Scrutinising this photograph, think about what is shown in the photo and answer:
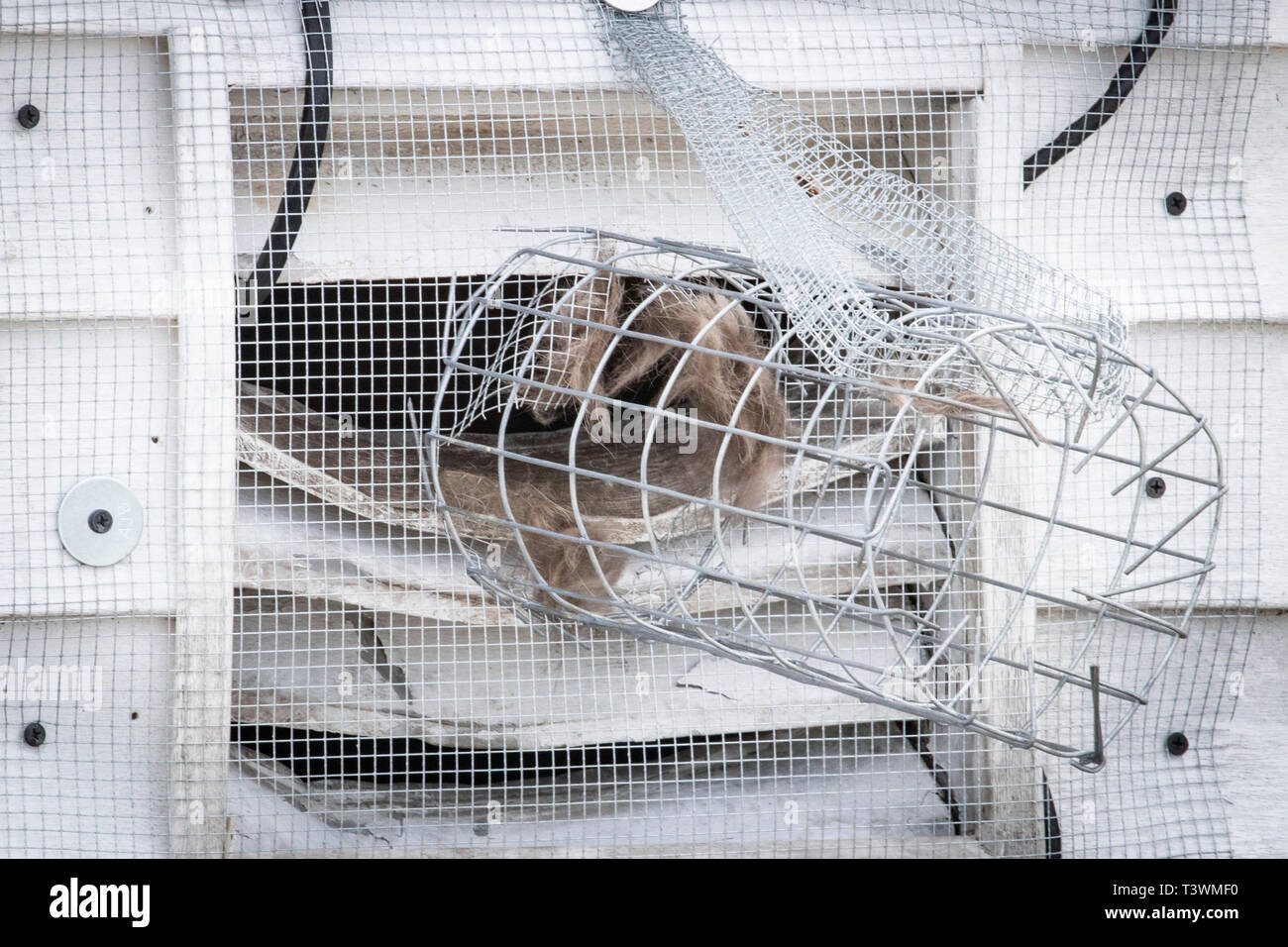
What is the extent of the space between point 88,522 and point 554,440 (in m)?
0.59

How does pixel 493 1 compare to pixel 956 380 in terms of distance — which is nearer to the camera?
pixel 956 380

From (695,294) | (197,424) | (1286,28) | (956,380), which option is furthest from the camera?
(1286,28)

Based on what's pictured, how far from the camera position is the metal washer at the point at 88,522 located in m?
1.43

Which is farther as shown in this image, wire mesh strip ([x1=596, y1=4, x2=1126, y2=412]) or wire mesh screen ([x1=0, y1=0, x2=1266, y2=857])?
wire mesh screen ([x1=0, y1=0, x2=1266, y2=857])

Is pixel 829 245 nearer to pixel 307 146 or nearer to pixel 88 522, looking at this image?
pixel 307 146

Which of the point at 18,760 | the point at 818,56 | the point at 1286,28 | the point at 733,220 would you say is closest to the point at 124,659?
the point at 18,760

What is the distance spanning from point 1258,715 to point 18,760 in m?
1.59

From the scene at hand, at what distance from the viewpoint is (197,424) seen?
4.67 feet

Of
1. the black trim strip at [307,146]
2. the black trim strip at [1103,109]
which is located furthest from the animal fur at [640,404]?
the black trim strip at [1103,109]

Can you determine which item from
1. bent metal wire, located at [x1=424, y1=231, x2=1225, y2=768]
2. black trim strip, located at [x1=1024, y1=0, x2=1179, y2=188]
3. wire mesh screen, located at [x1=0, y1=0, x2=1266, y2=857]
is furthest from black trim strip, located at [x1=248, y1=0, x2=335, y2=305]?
black trim strip, located at [x1=1024, y1=0, x2=1179, y2=188]

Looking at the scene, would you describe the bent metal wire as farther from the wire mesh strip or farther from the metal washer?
the metal washer

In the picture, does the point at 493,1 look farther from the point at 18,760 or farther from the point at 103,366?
the point at 18,760

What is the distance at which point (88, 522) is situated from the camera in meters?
1.44

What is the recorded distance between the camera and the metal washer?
143 centimetres
